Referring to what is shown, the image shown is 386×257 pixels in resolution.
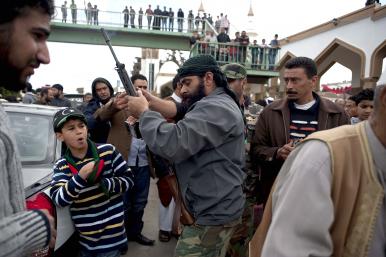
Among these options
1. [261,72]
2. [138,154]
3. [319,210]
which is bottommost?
[138,154]

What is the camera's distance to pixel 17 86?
3.77ft

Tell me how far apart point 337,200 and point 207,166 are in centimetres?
116

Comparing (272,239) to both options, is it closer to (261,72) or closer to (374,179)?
(374,179)

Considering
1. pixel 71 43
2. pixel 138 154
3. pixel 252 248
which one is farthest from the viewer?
pixel 71 43

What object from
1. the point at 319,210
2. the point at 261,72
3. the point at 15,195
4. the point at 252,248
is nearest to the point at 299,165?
the point at 319,210

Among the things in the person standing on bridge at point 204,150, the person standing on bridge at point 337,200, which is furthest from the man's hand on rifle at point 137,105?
the person standing on bridge at point 337,200

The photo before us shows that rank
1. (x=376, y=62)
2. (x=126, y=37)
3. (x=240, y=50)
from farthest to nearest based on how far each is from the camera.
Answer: (x=126, y=37), (x=240, y=50), (x=376, y=62)

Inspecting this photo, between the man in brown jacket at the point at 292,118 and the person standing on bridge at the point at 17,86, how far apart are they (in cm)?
218

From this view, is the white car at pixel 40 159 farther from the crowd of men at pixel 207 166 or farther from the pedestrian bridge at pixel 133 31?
the pedestrian bridge at pixel 133 31

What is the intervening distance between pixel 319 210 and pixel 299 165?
15cm

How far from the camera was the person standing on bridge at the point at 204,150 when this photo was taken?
213cm

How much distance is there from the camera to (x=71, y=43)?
71.2 ft

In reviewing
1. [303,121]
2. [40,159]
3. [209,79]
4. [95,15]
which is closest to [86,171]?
[209,79]

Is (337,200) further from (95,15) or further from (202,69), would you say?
(95,15)
